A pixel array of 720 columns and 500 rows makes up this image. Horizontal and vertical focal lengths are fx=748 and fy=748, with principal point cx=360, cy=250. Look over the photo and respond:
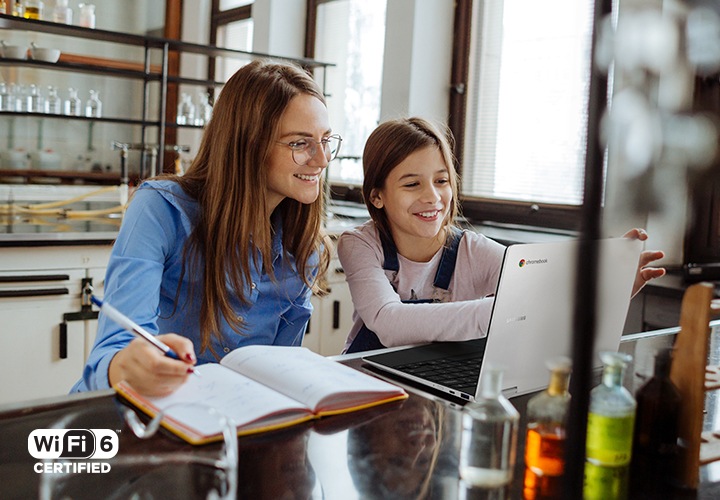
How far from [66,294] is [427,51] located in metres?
2.04

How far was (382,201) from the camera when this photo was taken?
1.92 meters

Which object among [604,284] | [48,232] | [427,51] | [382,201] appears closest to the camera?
[604,284]

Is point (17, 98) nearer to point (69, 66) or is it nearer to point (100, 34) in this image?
point (69, 66)

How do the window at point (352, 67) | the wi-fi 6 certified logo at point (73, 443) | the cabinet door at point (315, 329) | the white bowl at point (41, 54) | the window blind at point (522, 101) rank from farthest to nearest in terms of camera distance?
the window at point (352, 67)
the white bowl at point (41, 54)
the cabinet door at point (315, 329)
the window blind at point (522, 101)
the wi-fi 6 certified logo at point (73, 443)

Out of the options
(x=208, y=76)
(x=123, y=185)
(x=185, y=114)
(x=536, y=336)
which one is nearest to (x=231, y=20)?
(x=208, y=76)

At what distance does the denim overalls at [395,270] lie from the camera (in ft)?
5.94

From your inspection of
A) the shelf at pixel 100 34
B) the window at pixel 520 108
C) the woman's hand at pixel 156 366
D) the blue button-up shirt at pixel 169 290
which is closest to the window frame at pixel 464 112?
the window at pixel 520 108

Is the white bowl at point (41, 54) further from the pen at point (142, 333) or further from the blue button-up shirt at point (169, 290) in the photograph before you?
the pen at point (142, 333)

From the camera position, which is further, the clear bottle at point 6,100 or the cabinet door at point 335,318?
the clear bottle at point 6,100

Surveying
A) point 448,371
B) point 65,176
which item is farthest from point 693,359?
point 65,176

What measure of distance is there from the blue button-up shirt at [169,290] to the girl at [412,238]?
0.16 meters

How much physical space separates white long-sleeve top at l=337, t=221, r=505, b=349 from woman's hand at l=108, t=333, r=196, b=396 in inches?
25.6

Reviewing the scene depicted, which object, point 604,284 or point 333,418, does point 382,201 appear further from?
point 604,284

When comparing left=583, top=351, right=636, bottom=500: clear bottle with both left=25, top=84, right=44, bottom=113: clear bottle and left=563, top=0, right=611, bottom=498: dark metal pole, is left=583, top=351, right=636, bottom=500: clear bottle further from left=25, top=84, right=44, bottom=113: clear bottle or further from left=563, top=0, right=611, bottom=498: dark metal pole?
left=25, top=84, right=44, bottom=113: clear bottle
